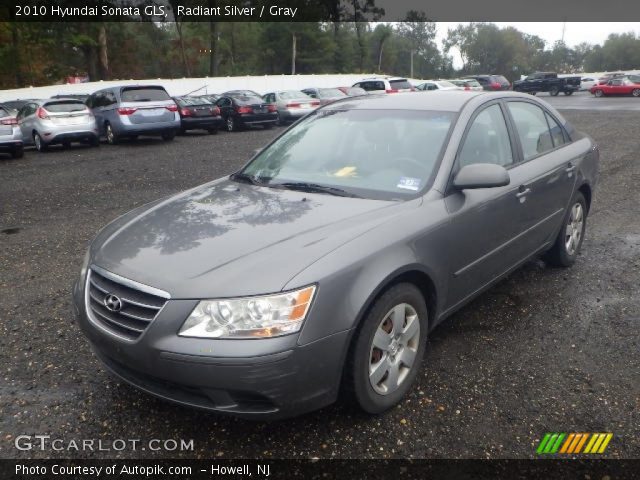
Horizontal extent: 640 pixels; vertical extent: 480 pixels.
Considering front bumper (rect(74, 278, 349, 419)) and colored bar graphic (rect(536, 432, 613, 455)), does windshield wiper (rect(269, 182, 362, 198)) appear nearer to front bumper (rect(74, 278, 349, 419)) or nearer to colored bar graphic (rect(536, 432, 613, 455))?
front bumper (rect(74, 278, 349, 419))

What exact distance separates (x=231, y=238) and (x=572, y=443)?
6.45ft

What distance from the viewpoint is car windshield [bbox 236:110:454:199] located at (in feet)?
10.9

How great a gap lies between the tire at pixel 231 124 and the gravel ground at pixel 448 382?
47.9 feet

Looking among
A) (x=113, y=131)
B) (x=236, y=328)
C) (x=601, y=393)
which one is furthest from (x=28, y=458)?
(x=113, y=131)

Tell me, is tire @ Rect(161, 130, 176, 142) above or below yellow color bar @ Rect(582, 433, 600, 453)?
above

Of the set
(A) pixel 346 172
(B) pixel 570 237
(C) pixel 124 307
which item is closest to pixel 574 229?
(B) pixel 570 237

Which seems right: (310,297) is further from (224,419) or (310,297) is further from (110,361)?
(110,361)

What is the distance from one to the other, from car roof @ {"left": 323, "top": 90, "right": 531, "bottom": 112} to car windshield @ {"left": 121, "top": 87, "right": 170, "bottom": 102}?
1249 cm

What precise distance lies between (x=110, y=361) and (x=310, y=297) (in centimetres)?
116

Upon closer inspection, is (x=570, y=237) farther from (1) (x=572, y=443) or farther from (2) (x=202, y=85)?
(2) (x=202, y=85)

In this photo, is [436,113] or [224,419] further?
[436,113]

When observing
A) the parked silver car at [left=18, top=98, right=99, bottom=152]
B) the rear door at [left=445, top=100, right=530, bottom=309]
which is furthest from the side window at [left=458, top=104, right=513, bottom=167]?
the parked silver car at [left=18, top=98, right=99, bottom=152]

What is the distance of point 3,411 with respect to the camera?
2988 mm

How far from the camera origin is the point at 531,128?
171 inches
